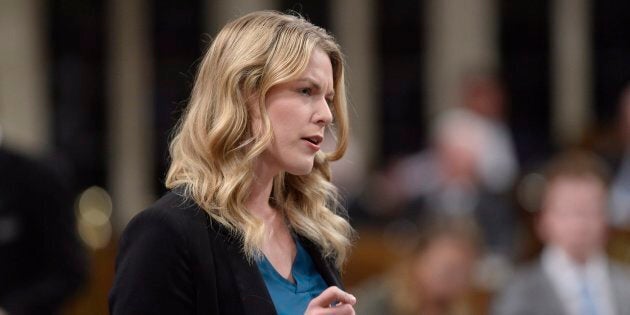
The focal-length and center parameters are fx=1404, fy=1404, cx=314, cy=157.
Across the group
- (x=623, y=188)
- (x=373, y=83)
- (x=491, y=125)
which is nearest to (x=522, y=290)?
(x=623, y=188)

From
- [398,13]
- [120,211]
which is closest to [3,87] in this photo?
[120,211]

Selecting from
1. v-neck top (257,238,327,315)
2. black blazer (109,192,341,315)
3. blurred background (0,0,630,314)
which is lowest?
blurred background (0,0,630,314)

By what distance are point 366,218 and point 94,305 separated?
6.32 feet

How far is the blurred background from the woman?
5593mm

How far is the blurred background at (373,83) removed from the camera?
9.10 metres

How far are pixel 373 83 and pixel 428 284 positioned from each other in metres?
6.43

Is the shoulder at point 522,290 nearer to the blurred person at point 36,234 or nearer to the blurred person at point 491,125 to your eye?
the blurred person at point 36,234

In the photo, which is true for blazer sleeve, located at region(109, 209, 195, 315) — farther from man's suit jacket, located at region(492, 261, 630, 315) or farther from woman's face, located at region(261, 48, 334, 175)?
man's suit jacket, located at region(492, 261, 630, 315)

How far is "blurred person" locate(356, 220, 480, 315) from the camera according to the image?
5.02 m

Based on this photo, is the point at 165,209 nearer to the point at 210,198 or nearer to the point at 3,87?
the point at 210,198

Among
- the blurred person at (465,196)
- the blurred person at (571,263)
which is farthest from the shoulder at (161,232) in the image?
the blurred person at (465,196)

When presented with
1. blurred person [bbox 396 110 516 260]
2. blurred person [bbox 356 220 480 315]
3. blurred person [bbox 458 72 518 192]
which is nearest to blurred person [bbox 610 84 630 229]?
blurred person [bbox 396 110 516 260]

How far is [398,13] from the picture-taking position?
11.3 metres

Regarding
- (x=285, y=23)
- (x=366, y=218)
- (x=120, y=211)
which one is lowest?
(x=120, y=211)
